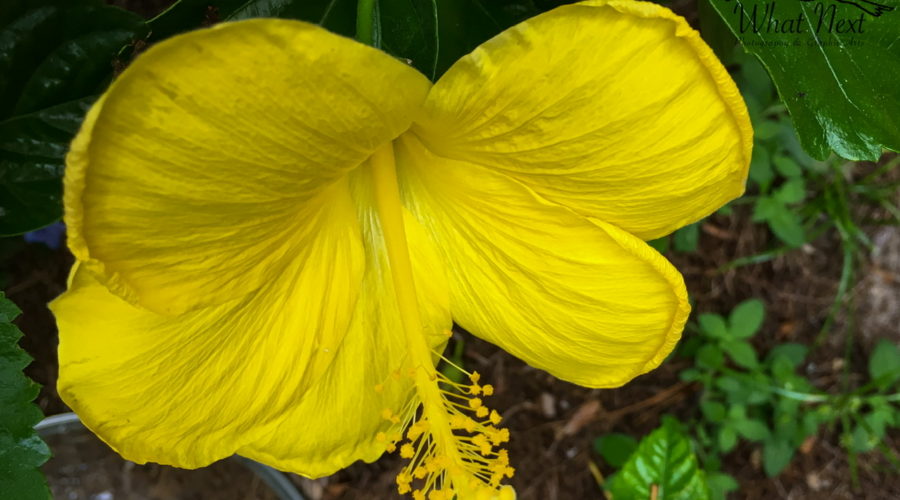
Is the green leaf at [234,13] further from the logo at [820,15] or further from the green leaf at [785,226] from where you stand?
the green leaf at [785,226]

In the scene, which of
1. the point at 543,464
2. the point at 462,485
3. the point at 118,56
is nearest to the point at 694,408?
the point at 543,464

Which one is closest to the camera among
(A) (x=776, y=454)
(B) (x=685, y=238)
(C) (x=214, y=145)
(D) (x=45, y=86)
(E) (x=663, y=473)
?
(C) (x=214, y=145)

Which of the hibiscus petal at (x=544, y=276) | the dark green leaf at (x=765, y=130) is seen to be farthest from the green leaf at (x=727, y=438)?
the hibiscus petal at (x=544, y=276)

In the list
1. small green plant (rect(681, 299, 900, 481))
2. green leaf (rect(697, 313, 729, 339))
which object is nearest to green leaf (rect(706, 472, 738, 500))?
small green plant (rect(681, 299, 900, 481))

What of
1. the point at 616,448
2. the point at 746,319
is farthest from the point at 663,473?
the point at 746,319

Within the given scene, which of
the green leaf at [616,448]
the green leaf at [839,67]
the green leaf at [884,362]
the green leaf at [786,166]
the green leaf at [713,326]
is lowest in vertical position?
the green leaf at [884,362]

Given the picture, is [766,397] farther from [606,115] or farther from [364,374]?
[606,115]

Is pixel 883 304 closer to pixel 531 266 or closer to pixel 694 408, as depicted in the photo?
pixel 694 408
